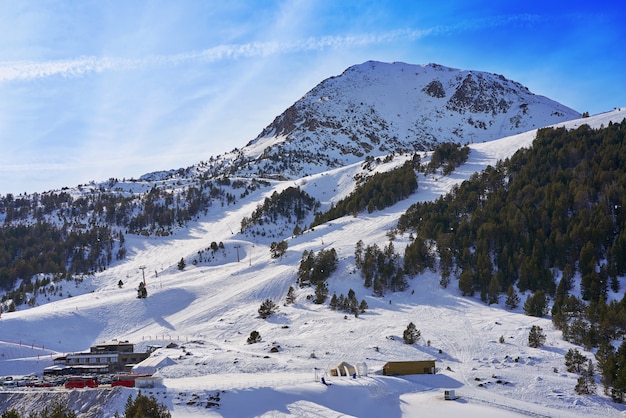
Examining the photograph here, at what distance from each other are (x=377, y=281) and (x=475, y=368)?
2637 centimetres

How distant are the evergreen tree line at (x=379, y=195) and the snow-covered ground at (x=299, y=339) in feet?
8.80

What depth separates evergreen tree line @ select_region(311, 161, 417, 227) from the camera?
357 ft

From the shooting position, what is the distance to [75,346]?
72.7 m

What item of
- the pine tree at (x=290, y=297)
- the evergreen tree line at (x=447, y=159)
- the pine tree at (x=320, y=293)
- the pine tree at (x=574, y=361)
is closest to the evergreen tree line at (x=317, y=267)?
the pine tree at (x=290, y=297)

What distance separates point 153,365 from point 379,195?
65.0 metres

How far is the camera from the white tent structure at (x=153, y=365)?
54.4m

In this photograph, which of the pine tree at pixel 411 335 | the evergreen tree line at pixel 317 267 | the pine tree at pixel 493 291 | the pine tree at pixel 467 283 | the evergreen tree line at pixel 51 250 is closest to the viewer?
the pine tree at pixel 411 335

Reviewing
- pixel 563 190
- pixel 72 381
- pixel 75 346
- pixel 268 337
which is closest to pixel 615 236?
pixel 563 190

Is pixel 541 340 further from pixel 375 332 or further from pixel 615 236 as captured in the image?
pixel 615 236

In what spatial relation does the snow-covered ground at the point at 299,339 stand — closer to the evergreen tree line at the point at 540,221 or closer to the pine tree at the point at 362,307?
the pine tree at the point at 362,307

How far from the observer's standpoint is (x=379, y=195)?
110562mm

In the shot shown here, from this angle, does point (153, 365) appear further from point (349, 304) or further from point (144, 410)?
point (349, 304)

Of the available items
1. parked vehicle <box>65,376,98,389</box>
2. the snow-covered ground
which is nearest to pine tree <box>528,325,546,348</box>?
the snow-covered ground

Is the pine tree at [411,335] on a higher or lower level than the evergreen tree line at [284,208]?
lower
